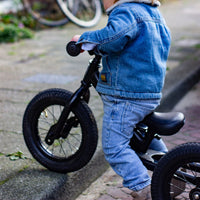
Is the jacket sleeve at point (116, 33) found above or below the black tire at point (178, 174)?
above

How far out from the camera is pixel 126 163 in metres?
2.50

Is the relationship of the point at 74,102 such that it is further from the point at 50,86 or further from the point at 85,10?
the point at 85,10

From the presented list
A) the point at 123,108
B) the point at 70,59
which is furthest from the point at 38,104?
the point at 70,59

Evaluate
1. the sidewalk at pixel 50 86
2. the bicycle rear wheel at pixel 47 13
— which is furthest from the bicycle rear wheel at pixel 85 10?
the bicycle rear wheel at pixel 47 13

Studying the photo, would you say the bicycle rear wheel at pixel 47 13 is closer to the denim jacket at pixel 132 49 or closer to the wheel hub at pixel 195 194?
the denim jacket at pixel 132 49

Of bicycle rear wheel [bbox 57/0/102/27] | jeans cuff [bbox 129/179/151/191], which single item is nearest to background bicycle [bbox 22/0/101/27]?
bicycle rear wheel [bbox 57/0/102/27]

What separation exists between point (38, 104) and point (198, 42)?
4.90 m

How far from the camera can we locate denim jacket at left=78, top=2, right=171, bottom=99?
2.31m

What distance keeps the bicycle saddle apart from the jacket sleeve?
0.50m

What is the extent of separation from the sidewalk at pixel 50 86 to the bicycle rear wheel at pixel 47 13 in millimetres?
185

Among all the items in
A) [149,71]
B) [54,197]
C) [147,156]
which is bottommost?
[54,197]

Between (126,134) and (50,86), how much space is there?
2451mm

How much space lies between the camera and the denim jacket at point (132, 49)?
2.31 m

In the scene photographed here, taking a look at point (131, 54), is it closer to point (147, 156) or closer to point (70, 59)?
point (147, 156)
